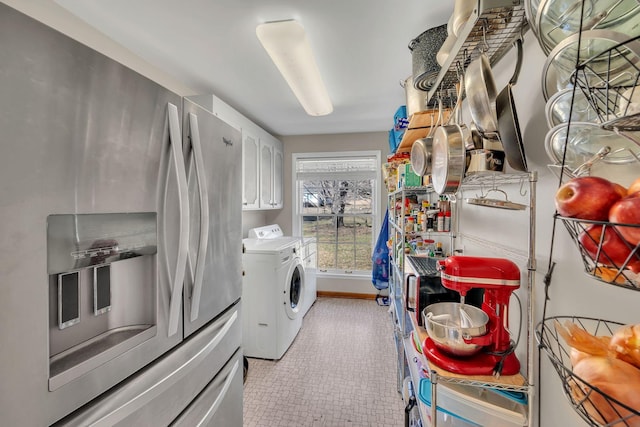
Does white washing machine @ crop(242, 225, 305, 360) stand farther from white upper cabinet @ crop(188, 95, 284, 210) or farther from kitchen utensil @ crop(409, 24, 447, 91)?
kitchen utensil @ crop(409, 24, 447, 91)

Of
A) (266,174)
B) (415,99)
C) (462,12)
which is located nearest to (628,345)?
(462,12)

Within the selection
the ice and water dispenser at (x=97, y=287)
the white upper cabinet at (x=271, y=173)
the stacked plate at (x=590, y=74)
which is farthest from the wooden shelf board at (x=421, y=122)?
the white upper cabinet at (x=271, y=173)

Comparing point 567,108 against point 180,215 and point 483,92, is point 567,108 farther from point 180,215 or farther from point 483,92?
point 180,215

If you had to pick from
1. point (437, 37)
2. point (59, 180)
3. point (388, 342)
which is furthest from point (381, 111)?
point (59, 180)

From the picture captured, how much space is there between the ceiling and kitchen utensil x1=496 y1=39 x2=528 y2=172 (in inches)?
38.1

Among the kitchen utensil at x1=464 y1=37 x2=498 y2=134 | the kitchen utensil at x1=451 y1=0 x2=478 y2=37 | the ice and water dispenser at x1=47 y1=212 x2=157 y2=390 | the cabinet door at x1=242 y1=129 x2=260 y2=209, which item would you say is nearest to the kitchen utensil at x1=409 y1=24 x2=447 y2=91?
the kitchen utensil at x1=451 y1=0 x2=478 y2=37

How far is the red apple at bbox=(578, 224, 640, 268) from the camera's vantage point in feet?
1.17

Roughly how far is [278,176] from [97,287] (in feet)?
10.9

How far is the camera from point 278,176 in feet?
13.3

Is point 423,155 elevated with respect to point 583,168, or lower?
elevated

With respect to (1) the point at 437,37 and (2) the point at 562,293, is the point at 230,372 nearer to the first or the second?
(2) the point at 562,293

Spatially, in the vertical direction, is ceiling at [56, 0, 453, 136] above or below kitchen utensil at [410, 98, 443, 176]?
above

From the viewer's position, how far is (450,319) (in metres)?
1.00

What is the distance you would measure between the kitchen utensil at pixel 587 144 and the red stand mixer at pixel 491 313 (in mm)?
351
